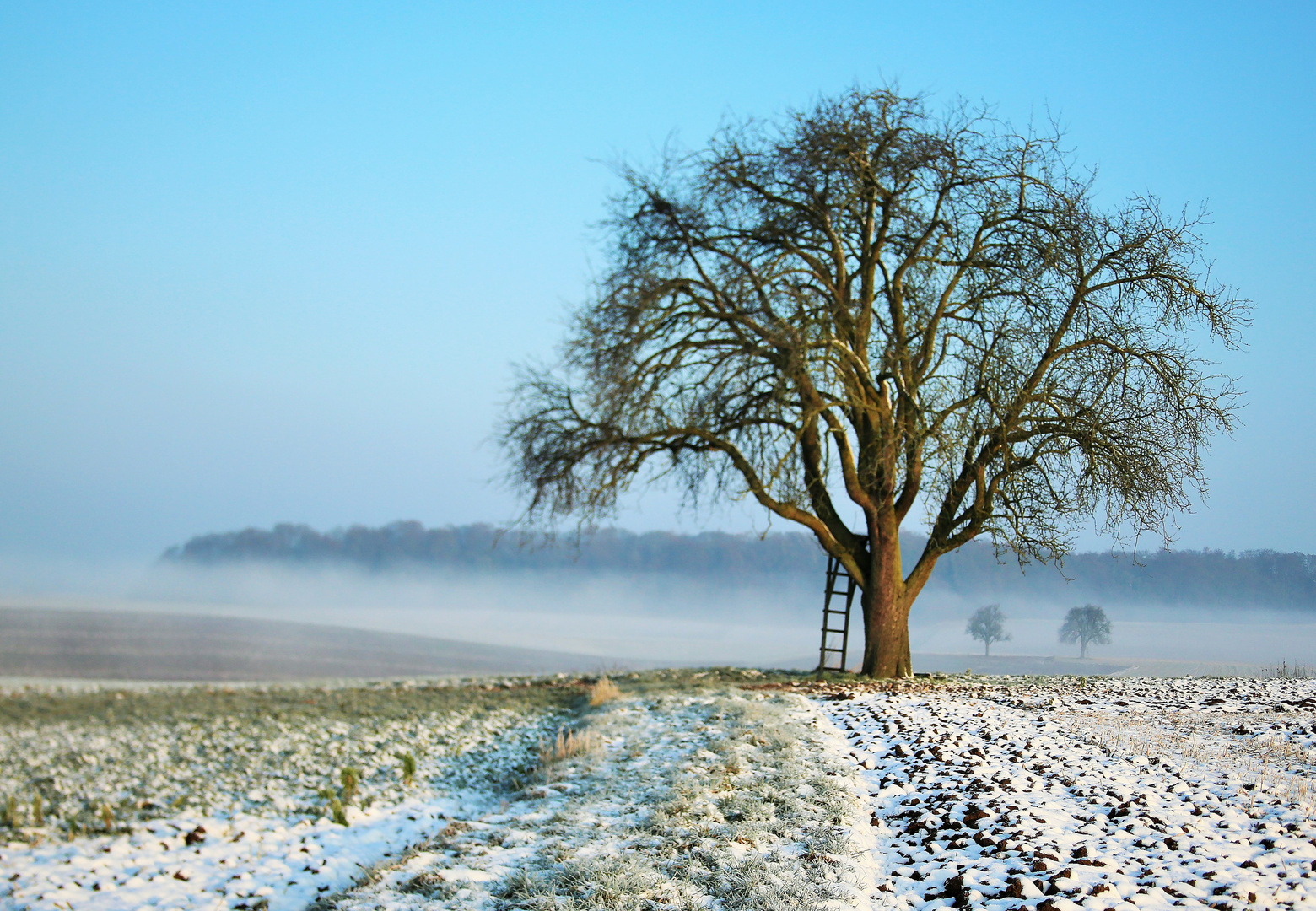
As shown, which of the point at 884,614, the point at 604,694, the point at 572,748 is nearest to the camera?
the point at 572,748

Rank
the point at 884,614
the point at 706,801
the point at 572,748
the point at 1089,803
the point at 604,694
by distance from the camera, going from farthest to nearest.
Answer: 1. the point at 884,614
2. the point at 604,694
3. the point at 572,748
4. the point at 706,801
5. the point at 1089,803

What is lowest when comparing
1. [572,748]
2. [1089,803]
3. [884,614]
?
[572,748]

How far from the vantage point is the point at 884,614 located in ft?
53.6

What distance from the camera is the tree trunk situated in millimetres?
16312

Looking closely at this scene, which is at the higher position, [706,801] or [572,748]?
[706,801]

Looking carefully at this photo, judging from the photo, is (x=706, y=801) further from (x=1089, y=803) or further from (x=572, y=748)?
(x=572, y=748)

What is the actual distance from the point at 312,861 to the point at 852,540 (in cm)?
1125

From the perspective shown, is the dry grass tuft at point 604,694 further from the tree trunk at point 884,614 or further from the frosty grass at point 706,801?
Answer: the tree trunk at point 884,614

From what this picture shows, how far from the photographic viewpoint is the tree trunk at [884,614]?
53.5 feet

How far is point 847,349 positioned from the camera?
15.2 metres

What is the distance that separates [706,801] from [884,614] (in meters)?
9.29

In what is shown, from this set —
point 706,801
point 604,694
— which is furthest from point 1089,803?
point 604,694

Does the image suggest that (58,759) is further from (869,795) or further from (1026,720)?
(1026,720)

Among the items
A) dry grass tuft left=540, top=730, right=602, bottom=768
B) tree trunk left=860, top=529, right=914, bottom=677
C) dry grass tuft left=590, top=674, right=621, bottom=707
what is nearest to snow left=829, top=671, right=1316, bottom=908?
dry grass tuft left=540, top=730, right=602, bottom=768
